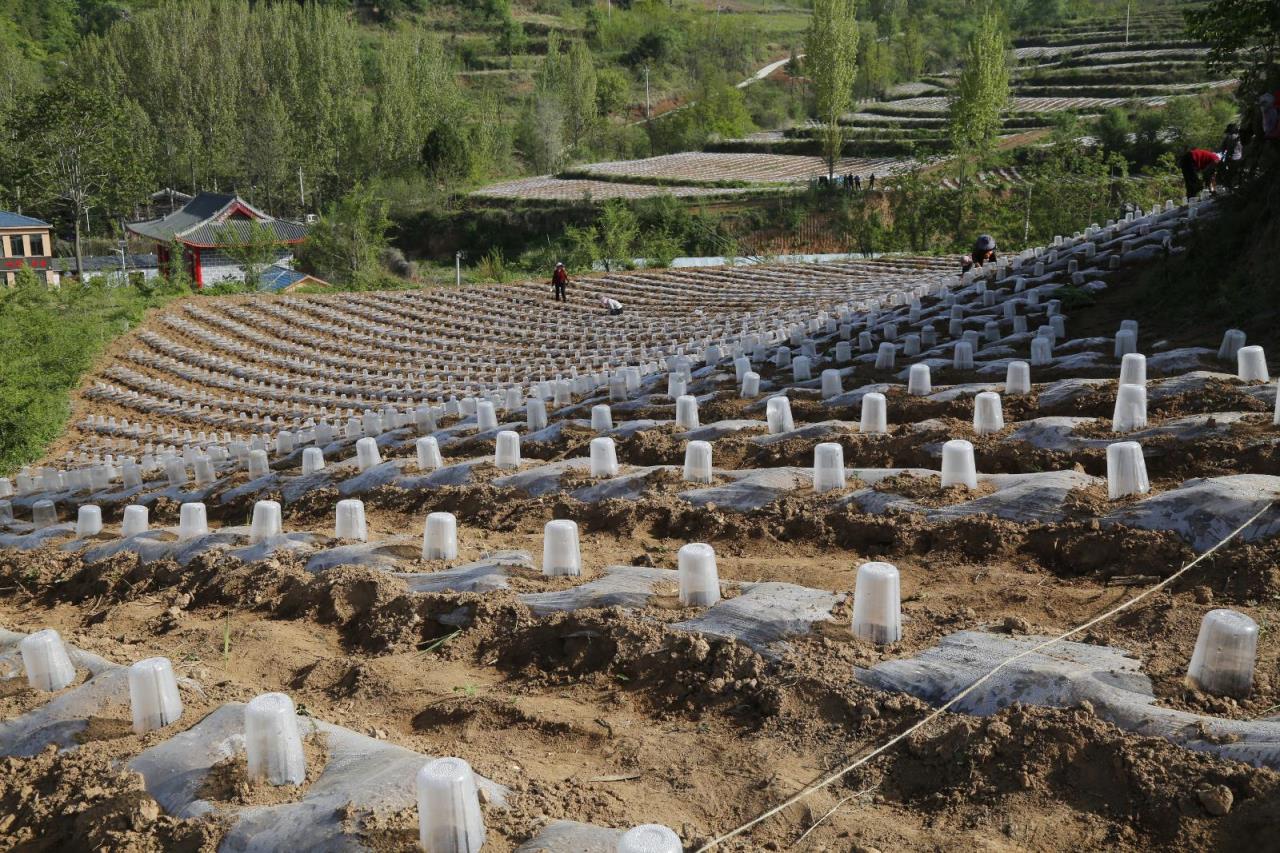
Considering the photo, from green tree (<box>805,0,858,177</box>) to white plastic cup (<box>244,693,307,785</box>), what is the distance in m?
42.5

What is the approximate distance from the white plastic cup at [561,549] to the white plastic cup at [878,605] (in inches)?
39.2

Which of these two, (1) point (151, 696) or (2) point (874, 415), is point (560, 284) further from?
(1) point (151, 696)

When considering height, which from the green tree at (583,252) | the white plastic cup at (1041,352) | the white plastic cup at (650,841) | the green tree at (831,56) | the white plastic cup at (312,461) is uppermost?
the green tree at (831,56)

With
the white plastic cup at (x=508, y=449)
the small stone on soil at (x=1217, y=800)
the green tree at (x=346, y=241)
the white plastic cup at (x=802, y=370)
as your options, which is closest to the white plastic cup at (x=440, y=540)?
the white plastic cup at (x=508, y=449)

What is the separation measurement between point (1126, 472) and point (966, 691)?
1.34m

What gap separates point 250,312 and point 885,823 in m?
18.0

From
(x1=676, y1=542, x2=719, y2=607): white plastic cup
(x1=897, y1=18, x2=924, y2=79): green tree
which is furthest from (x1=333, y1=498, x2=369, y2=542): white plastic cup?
(x1=897, y1=18, x2=924, y2=79): green tree

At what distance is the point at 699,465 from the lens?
4.24m

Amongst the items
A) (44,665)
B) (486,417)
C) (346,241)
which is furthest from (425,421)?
(346,241)

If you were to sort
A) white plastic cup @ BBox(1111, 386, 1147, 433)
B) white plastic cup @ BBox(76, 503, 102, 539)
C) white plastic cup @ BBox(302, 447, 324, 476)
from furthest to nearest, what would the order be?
1. white plastic cup @ BBox(302, 447, 324, 476)
2. white plastic cup @ BBox(76, 503, 102, 539)
3. white plastic cup @ BBox(1111, 386, 1147, 433)

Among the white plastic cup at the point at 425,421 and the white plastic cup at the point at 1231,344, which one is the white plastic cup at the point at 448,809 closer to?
the white plastic cup at the point at 1231,344

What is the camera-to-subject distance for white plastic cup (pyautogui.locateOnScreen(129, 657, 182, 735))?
2.59 meters

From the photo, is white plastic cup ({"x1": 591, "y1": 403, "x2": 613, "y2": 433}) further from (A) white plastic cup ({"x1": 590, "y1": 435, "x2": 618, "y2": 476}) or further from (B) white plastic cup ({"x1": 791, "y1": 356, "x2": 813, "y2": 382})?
(B) white plastic cup ({"x1": 791, "y1": 356, "x2": 813, "y2": 382})

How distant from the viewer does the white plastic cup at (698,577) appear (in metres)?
2.92
